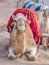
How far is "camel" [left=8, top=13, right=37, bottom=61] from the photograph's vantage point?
17.5ft

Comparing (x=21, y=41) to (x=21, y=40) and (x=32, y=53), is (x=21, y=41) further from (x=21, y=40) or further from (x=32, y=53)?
(x=32, y=53)

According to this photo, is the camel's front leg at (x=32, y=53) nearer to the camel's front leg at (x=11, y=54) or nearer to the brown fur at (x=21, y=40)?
the brown fur at (x=21, y=40)

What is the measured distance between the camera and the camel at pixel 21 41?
5328 mm

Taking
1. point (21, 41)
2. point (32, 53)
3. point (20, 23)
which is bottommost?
point (32, 53)

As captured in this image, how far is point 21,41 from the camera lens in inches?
212

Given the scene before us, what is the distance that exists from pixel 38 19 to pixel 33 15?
0.31m

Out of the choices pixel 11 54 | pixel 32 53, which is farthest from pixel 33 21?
pixel 11 54

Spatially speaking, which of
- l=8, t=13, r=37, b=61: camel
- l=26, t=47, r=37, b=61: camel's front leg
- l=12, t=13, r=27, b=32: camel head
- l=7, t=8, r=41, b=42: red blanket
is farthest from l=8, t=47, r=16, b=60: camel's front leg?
l=7, t=8, r=41, b=42: red blanket

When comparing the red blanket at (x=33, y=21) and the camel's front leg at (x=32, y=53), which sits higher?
the red blanket at (x=33, y=21)

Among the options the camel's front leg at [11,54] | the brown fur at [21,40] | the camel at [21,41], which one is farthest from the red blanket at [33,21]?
the camel's front leg at [11,54]

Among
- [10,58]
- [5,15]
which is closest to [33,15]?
[10,58]

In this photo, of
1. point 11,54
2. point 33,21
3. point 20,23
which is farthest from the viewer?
point 33,21

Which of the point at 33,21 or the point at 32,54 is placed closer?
the point at 32,54

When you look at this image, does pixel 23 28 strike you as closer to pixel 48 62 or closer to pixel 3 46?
pixel 48 62
